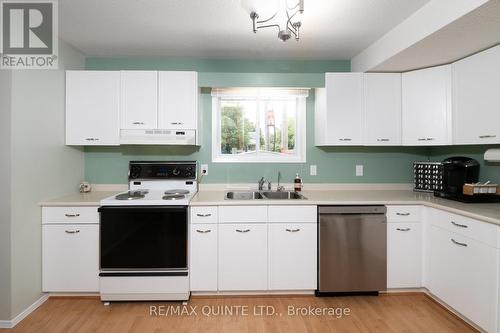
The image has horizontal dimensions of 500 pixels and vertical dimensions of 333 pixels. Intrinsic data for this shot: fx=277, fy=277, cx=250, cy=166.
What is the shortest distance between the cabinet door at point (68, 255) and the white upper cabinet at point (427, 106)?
3.12m

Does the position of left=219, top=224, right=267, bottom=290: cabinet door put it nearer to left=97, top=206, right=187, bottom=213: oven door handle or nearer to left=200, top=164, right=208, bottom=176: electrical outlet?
left=97, top=206, right=187, bottom=213: oven door handle

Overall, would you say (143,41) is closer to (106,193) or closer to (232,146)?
(232,146)

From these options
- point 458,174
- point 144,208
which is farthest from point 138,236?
point 458,174

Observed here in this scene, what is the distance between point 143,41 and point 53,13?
0.71 meters

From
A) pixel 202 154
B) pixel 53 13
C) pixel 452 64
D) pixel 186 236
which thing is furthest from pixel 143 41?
pixel 452 64

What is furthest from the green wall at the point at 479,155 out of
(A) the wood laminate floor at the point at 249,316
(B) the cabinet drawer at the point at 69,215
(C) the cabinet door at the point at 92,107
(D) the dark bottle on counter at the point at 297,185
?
(B) the cabinet drawer at the point at 69,215

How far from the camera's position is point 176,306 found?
2387mm

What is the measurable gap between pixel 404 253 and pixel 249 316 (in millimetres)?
Result: 1489

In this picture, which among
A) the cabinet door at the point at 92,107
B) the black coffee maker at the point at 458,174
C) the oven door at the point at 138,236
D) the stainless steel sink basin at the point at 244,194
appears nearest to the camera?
the oven door at the point at 138,236

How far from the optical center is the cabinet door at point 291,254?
247 cm

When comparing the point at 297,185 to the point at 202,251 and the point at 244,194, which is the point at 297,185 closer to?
the point at 244,194

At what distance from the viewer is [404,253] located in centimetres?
250

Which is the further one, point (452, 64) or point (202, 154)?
point (202, 154)

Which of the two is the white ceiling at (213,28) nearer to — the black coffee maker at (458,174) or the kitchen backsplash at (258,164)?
the kitchen backsplash at (258,164)
